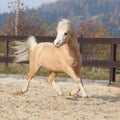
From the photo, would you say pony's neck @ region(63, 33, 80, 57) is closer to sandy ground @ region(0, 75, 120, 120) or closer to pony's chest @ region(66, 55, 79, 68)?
pony's chest @ region(66, 55, 79, 68)

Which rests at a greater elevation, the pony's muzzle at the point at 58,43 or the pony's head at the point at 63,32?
the pony's head at the point at 63,32

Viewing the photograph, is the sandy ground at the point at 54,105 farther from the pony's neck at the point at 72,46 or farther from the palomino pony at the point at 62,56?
the pony's neck at the point at 72,46

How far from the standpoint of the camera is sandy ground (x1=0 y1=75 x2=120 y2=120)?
22.4 ft

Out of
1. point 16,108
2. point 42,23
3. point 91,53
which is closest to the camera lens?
point 16,108

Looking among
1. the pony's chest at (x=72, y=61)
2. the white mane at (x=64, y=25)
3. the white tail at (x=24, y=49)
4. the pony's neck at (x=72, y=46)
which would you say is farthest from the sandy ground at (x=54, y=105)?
the white mane at (x=64, y=25)

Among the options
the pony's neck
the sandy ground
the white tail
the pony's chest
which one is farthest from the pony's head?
the white tail

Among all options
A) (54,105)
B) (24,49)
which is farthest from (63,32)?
(24,49)

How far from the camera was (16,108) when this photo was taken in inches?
294

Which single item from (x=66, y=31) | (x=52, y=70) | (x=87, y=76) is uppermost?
(x=66, y=31)

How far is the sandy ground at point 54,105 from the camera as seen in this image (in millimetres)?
6830

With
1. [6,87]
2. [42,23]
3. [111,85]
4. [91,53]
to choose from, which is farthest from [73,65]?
[42,23]

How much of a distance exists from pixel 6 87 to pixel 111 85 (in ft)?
10.0

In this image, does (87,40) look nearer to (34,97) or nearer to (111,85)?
(111,85)

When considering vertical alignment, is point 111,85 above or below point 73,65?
below
